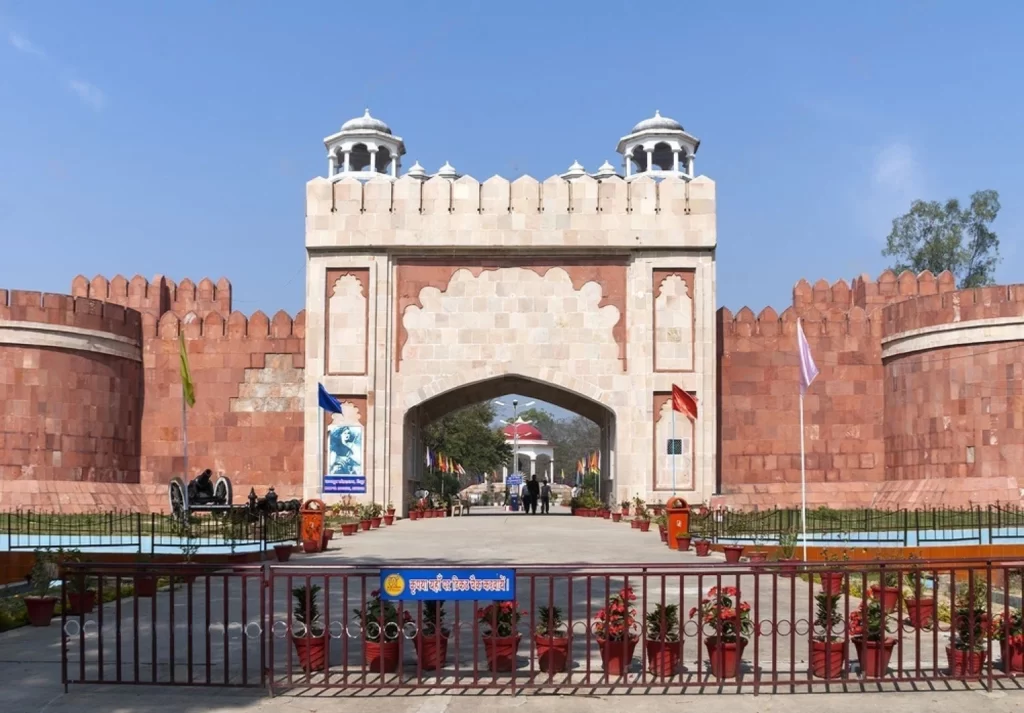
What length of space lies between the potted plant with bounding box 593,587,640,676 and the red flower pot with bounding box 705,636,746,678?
1.96 feet

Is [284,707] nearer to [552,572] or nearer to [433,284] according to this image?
[552,572]

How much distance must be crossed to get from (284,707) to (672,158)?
3444 cm

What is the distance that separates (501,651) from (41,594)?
18.8ft

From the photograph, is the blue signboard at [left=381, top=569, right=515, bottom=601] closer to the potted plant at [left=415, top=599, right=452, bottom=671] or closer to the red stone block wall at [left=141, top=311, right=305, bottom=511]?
the potted plant at [left=415, top=599, right=452, bottom=671]

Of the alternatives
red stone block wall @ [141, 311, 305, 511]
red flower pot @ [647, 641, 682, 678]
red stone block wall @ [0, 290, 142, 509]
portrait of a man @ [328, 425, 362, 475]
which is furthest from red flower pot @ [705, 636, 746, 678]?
red stone block wall @ [141, 311, 305, 511]

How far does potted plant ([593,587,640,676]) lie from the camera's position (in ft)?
28.6

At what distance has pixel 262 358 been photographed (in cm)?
3203

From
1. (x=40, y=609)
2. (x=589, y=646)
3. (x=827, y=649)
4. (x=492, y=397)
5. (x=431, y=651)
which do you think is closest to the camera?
(x=589, y=646)

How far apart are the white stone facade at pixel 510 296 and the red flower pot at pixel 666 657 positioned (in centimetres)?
2152

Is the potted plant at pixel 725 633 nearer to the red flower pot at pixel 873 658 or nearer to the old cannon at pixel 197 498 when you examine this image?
the red flower pot at pixel 873 658

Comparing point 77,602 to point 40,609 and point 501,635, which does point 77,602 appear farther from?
point 501,635

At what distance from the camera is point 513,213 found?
100ft

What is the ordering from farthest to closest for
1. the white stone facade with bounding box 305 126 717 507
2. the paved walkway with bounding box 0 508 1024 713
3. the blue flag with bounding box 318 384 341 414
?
the white stone facade with bounding box 305 126 717 507
the blue flag with bounding box 318 384 341 414
the paved walkway with bounding box 0 508 1024 713

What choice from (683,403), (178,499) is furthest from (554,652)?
(683,403)
